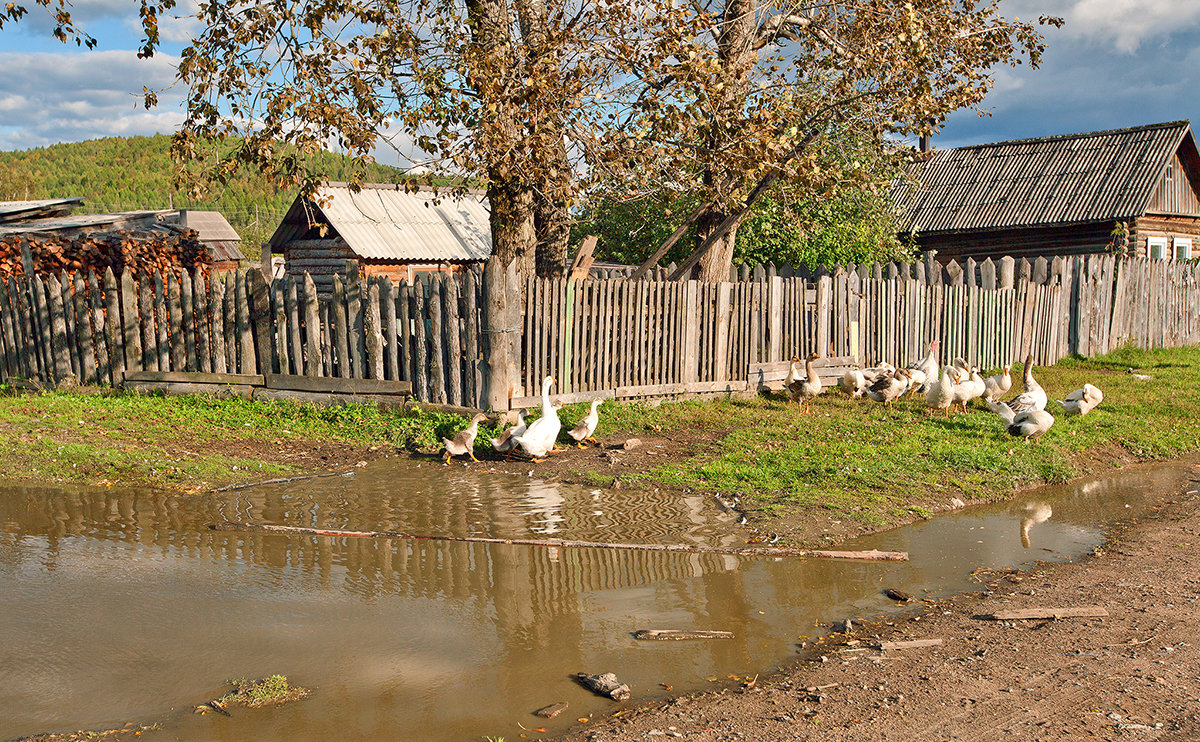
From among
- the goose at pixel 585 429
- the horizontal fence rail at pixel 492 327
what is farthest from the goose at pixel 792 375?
the goose at pixel 585 429

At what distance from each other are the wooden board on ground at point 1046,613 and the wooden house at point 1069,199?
21560mm

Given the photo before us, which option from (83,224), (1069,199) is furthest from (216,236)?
(1069,199)

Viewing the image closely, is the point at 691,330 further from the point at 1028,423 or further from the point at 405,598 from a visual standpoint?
the point at 405,598

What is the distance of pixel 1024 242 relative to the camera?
28047mm

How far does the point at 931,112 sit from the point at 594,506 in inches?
317

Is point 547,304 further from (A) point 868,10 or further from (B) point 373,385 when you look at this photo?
(A) point 868,10

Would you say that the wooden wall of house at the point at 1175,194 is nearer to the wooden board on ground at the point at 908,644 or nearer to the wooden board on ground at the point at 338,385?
the wooden board on ground at the point at 338,385

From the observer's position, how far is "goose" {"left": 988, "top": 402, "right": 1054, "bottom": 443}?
9.73 meters

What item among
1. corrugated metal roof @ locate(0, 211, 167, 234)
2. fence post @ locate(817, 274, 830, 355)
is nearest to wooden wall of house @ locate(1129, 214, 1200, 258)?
fence post @ locate(817, 274, 830, 355)

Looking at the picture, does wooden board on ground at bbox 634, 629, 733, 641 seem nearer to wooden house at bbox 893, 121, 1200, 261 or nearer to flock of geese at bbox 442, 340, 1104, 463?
flock of geese at bbox 442, 340, 1104, 463

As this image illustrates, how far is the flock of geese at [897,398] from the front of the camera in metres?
9.09

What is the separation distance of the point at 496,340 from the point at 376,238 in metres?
16.4

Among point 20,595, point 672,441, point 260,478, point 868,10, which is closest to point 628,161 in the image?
point 672,441

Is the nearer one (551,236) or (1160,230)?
(551,236)
